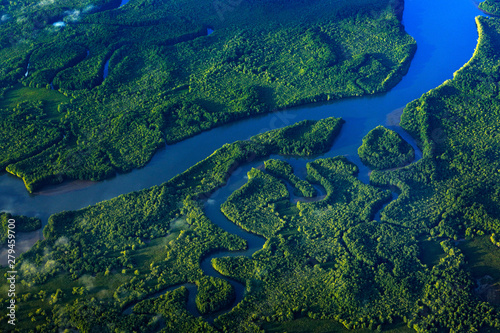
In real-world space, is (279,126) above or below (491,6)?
below

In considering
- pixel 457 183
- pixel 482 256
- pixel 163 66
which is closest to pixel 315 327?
pixel 482 256

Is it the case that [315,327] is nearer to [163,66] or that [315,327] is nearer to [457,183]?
[457,183]

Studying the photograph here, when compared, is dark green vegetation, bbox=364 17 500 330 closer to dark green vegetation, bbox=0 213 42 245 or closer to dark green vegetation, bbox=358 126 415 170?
dark green vegetation, bbox=358 126 415 170

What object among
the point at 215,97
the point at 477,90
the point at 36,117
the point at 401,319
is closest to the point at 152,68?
the point at 215,97

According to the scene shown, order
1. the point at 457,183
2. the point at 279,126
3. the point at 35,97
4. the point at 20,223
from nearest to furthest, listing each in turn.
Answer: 1. the point at 20,223
2. the point at 457,183
3. the point at 279,126
4. the point at 35,97

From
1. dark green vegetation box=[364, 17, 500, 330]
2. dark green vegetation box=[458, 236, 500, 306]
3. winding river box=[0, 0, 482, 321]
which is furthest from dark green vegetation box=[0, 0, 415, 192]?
dark green vegetation box=[458, 236, 500, 306]

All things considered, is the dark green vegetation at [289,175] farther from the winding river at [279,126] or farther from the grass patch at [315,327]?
the grass patch at [315,327]

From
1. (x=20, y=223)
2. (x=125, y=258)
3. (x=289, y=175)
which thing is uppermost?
(x=289, y=175)
